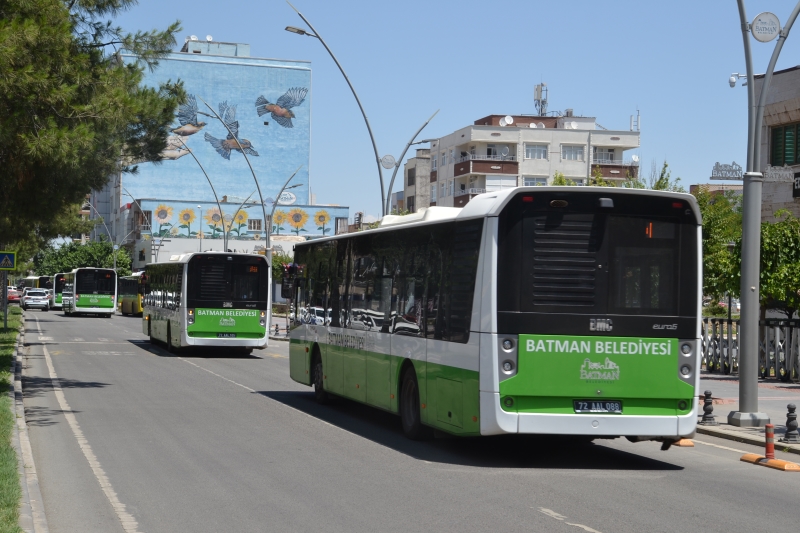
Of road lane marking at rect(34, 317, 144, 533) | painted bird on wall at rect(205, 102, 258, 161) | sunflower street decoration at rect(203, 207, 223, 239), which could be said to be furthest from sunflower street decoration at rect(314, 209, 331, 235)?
road lane marking at rect(34, 317, 144, 533)

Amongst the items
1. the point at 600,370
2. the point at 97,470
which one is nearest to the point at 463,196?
the point at 600,370

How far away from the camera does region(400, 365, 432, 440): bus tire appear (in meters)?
13.9

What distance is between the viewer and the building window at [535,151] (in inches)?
3649

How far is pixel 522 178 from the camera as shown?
3652 inches

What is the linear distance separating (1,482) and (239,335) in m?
22.4

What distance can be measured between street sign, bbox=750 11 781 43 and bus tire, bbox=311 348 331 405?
871 cm

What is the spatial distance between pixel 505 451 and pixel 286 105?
108 metres

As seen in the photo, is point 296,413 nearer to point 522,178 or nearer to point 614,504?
point 614,504

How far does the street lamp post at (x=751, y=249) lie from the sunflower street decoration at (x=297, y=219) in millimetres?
104181

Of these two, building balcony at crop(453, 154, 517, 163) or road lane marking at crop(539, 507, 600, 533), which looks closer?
road lane marking at crop(539, 507, 600, 533)

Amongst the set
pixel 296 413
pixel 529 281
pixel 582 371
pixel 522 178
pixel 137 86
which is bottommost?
pixel 296 413

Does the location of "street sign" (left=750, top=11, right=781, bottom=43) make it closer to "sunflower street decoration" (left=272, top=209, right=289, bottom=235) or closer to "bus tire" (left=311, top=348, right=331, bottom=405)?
"bus tire" (left=311, top=348, right=331, bottom=405)

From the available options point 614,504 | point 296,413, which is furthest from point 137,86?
point 614,504

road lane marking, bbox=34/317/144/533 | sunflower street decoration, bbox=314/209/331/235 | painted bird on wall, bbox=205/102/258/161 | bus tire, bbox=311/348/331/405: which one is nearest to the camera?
road lane marking, bbox=34/317/144/533
